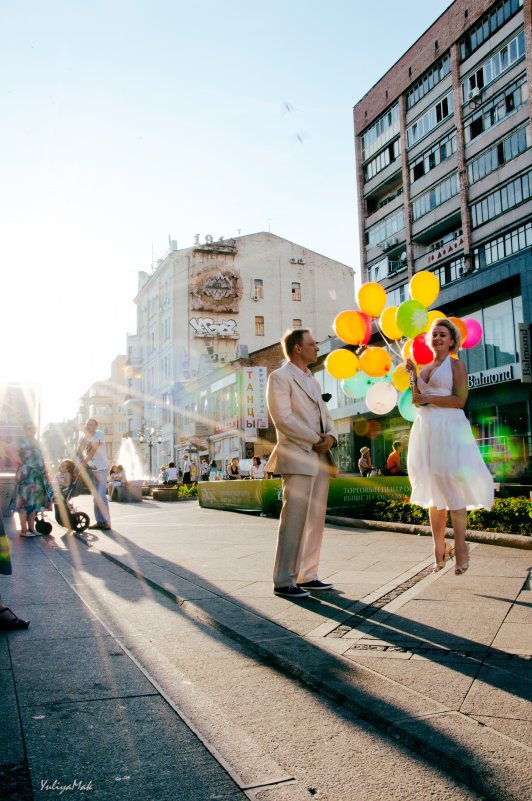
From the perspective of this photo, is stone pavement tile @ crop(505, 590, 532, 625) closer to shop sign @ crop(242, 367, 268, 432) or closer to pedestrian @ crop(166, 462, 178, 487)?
pedestrian @ crop(166, 462, 178, 487)

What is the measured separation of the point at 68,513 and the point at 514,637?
8.57 metres

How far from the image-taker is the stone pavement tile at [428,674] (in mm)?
2896

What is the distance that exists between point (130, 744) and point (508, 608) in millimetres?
2737

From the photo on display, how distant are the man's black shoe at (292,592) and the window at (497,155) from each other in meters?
29.6

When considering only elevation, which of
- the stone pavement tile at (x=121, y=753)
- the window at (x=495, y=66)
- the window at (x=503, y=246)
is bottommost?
the stone pavement tile at (x=121, y=753)

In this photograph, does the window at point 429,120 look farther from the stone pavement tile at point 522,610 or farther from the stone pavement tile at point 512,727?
the stone pavement tile at point 512,727

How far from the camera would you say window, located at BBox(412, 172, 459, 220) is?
35.6 meters

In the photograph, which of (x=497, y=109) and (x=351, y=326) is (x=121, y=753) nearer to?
(x=351, y=326)

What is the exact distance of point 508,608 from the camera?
4.44 metres

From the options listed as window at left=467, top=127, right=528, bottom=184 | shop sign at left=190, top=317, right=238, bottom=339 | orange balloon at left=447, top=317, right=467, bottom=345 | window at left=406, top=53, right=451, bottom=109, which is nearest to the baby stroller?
orange balloon at left=447, top=317, right=467, bottom=345

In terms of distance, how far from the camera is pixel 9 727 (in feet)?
8.64

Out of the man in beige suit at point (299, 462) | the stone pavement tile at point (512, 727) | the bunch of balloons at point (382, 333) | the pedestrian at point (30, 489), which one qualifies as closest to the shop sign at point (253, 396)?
the pedestrian at point (30, 489)

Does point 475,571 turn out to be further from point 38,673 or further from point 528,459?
point 528,459

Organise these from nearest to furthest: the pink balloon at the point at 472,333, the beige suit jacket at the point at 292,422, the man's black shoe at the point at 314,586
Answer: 1. the beige suit jacket at the point at 292,422
2. the man's black shoe at the point at 314,586
3. the pink balloon at the point at 472,333
